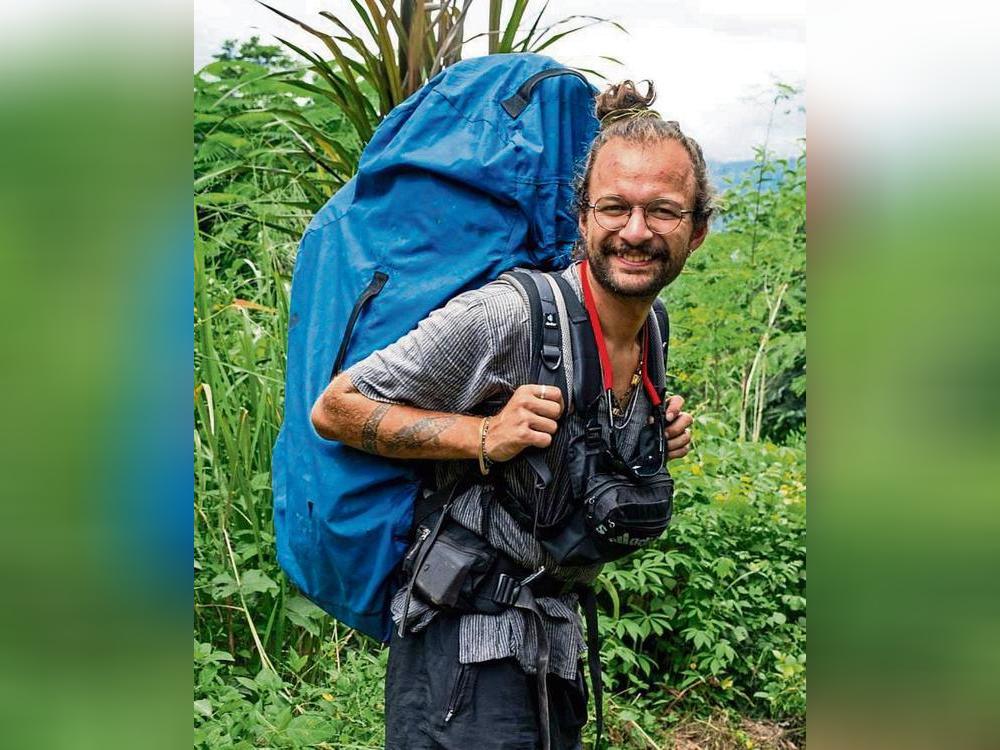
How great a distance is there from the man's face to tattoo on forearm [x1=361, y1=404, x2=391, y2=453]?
0.56 metres

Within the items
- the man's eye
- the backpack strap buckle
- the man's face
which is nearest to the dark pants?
the backpack strap buckle

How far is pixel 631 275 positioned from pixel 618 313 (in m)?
0.13

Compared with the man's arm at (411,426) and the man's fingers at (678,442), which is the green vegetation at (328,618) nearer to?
the man's arm at (411,426)

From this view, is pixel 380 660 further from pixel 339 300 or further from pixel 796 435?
pixel 796 435

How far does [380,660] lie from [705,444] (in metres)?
2.21

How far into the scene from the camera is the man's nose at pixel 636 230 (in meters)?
2.40

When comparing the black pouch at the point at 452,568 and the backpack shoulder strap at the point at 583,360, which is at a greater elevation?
the backpack shoulder strap at the point at 583,360

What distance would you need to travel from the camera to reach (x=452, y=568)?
2.38 meters

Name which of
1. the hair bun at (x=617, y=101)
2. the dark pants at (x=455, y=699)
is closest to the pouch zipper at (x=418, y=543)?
the dark pants at (x=455, y=699)

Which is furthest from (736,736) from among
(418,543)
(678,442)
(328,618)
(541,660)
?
(418,543)

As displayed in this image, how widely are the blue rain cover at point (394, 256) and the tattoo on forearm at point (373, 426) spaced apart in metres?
0.09

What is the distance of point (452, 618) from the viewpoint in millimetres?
2453

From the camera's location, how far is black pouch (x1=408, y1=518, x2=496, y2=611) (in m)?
2.38
